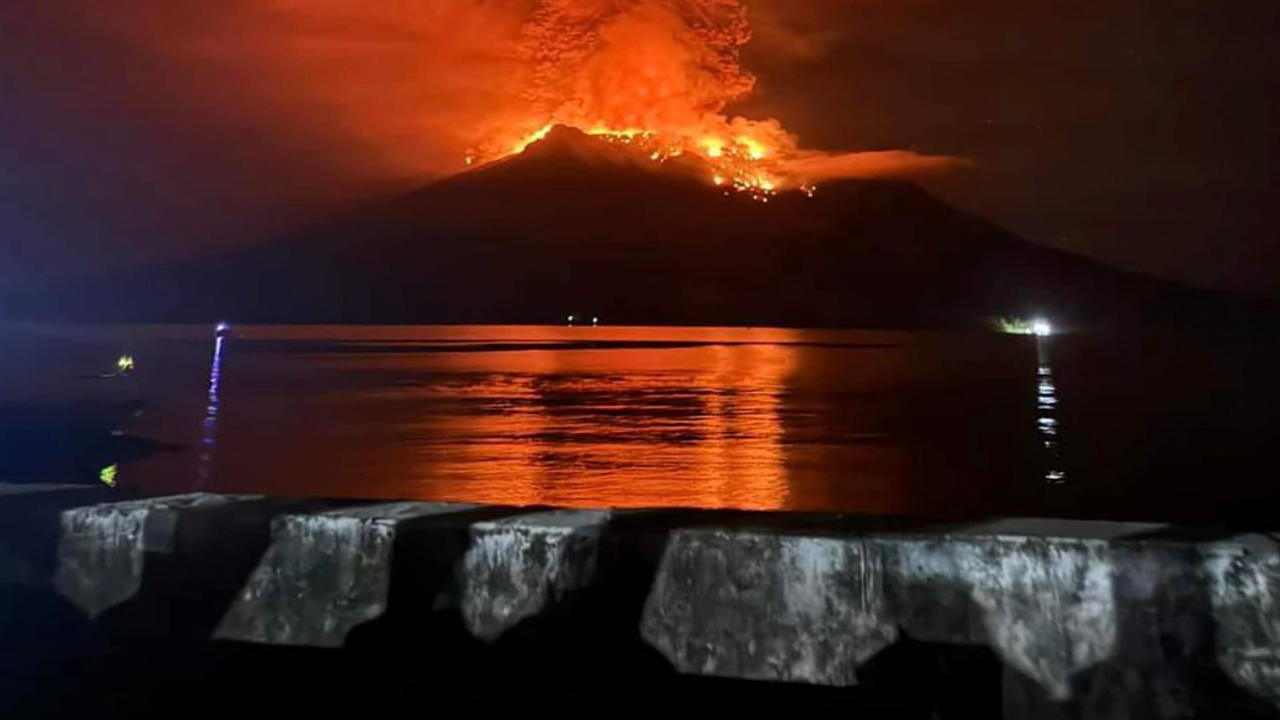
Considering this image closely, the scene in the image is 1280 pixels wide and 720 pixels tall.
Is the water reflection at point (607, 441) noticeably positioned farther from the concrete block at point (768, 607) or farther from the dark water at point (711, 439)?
the concrete block at point (768, 607)

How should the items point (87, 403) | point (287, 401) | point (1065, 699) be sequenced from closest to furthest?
point (1065, 699) < point (87, 403) < point (287, 401)

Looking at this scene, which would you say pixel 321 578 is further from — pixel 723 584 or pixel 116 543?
pixel 723 584

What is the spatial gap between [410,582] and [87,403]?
35823 millimetres

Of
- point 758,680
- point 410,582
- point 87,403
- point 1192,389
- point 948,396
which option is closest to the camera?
point 758,680

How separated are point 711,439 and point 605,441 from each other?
9.46ft

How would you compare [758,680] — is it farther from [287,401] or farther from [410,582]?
[287,401]

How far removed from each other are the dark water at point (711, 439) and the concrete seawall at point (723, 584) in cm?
1324

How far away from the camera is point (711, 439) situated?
104 ft

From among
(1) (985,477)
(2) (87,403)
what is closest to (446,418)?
(2) (87,403)

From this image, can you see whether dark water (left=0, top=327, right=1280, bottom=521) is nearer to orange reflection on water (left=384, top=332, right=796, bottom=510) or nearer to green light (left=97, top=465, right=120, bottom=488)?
orange reflection on water (left=384, top=332, right=796, bottom=510)

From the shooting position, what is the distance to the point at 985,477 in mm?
26234

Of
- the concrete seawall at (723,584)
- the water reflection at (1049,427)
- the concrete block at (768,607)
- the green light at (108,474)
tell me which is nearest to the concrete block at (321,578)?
the concrete seawall at (723,584)

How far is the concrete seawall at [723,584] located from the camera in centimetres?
441

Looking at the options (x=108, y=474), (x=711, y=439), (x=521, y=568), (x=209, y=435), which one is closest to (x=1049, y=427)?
(x=711, y=439)
